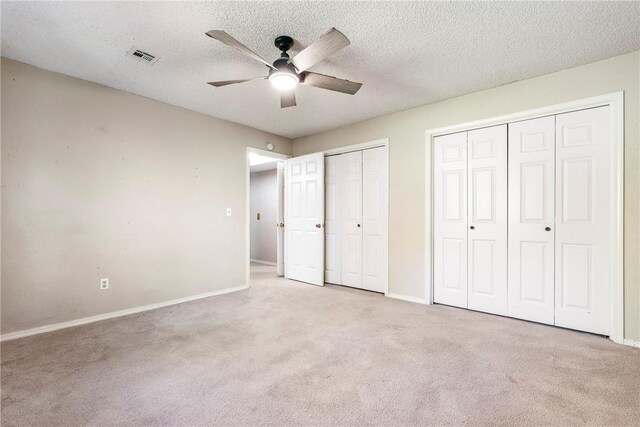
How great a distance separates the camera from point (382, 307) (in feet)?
11.4

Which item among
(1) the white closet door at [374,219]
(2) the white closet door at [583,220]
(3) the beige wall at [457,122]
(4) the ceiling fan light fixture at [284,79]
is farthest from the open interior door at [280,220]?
(2) the white closet door at [583,220]

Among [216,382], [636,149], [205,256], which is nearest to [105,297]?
[205,256]

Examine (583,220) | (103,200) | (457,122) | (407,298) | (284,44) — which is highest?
(284,44)

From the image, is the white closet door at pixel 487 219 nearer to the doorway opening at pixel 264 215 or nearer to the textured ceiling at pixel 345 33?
the textured ceiling at pixel 345 33

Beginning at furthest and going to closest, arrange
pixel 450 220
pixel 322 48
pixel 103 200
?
pixel 450 220 < pixel 103 200 < pixel 322 48

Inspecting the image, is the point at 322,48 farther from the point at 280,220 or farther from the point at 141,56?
the point at 280,220

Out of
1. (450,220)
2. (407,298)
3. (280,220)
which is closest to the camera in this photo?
(450,220)

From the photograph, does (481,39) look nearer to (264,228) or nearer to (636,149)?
(636,149)

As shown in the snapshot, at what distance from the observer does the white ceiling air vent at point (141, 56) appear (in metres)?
2.47

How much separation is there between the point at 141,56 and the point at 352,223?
3.19 metres

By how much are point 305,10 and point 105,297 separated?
3.31m

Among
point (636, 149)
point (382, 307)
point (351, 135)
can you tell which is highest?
point (351, 135)

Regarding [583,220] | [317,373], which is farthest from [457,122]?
[317,373]

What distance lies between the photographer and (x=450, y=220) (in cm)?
351
